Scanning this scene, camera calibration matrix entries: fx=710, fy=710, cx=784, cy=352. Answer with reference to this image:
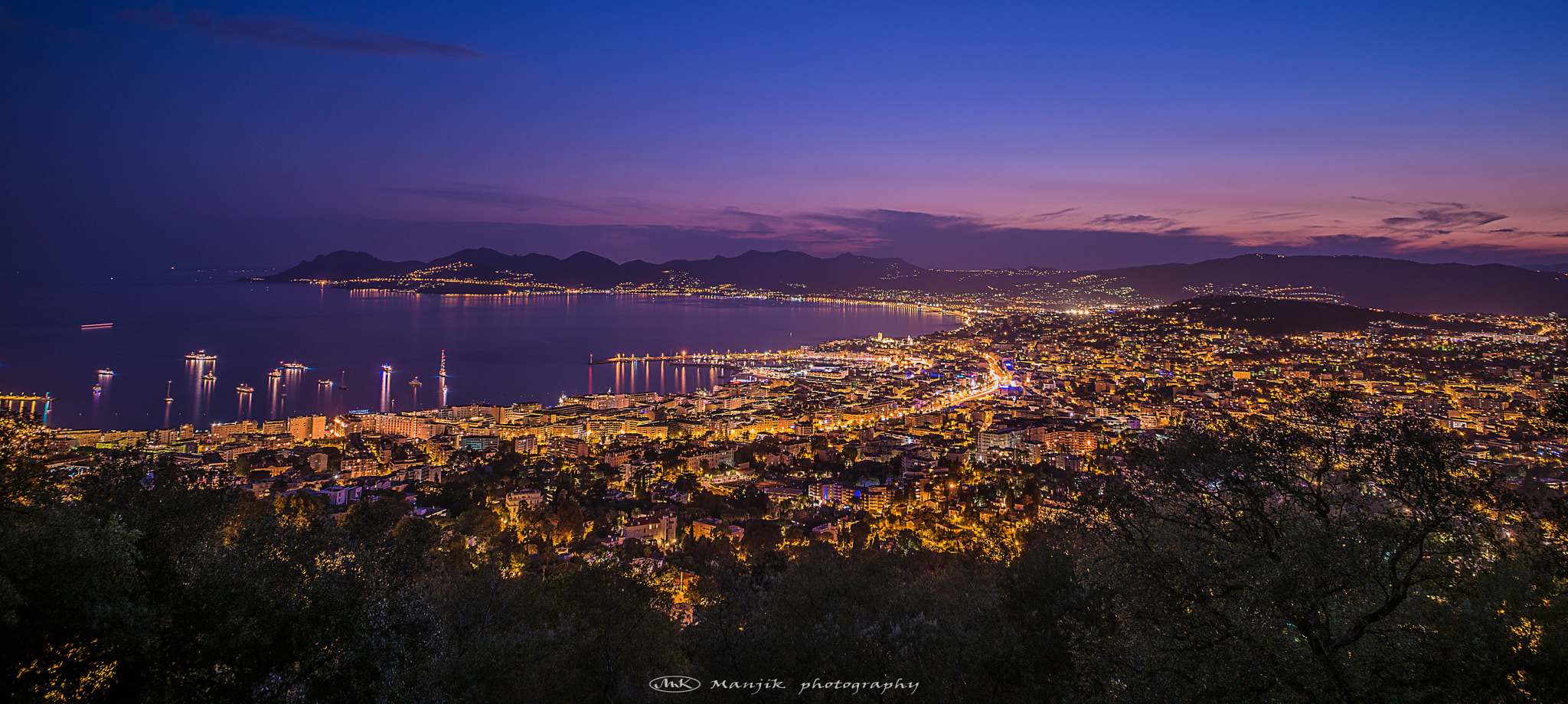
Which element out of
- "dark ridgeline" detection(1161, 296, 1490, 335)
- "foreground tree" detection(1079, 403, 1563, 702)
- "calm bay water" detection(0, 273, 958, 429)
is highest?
"dark ridgeline" detection(1161, 296, 1490, 335)

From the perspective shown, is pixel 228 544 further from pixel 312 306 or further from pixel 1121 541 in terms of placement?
pixel 312 306

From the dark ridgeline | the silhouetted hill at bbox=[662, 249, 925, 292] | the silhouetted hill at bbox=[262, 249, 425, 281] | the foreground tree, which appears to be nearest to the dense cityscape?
the foreground tree

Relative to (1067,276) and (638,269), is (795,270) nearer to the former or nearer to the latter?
(638,269)

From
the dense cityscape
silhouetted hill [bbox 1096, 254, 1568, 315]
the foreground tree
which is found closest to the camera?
the foreground tree

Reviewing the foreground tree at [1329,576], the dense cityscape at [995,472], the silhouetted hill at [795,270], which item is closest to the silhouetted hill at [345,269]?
the silhouetted hill at [795,270]

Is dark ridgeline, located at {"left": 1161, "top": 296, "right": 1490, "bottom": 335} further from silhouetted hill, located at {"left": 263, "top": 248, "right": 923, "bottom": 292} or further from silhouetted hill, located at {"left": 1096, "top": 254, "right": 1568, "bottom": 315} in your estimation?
silhouetted hill, located at {"left": 263, "top": 248, "right": 923, "bottom": 292}

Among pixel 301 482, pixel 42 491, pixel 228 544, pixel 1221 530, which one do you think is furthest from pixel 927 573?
pixel 301 482

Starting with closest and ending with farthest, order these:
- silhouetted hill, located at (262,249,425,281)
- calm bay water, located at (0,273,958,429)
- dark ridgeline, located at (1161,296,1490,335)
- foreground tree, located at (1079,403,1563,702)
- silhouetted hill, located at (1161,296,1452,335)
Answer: foreground tree, located at (1079,403,1563,702)
calm bay water, located at (0,273,958,429)
dark ridgeline, located at (1161,296,1490,335)
silhouetted hill, located at (1161,296,1452,335)
silhouetted hill, located at (262,249,425,281)

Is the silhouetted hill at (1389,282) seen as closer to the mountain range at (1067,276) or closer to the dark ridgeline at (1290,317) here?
the mountain range at (1067,276)

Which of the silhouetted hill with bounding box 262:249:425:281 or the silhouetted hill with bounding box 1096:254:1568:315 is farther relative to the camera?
the silhouetted hill with bounding box 262:249:425:281
